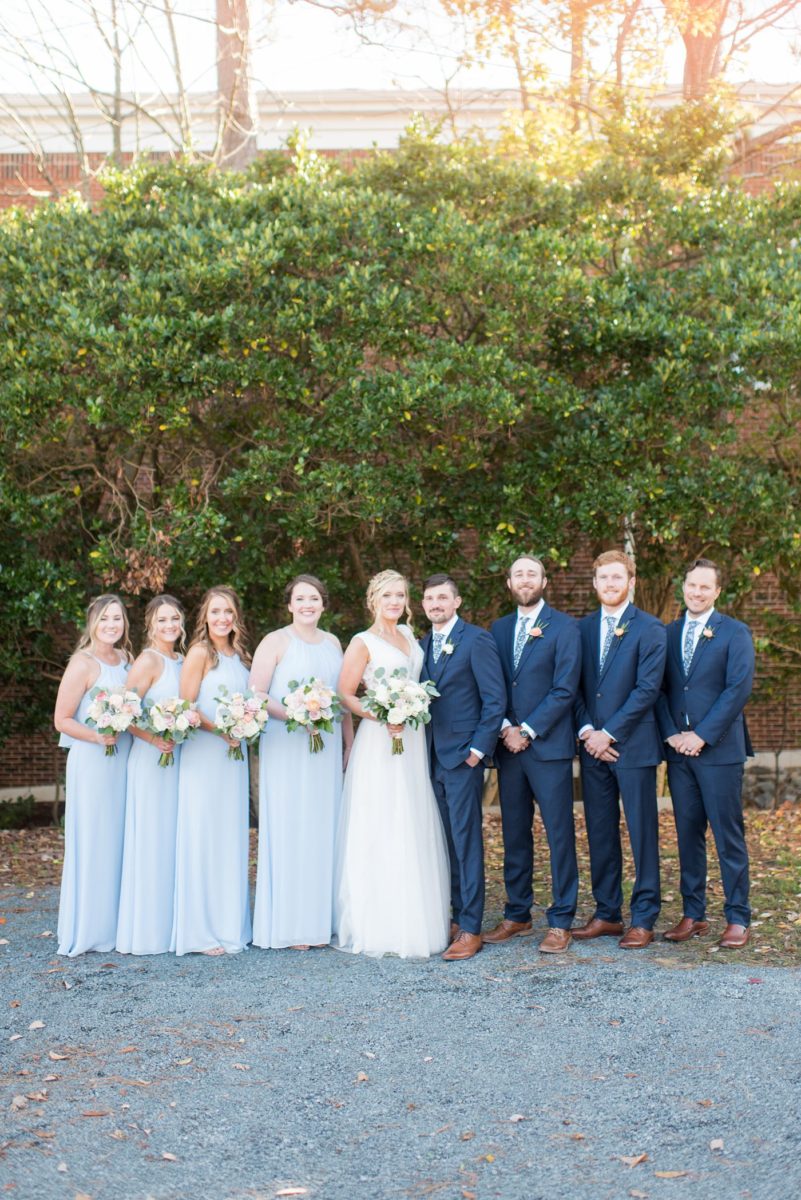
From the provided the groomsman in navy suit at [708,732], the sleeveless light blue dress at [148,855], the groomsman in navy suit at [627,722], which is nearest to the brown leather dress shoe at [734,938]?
the groomsman in navy suit at [708,732]

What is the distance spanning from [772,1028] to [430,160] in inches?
356

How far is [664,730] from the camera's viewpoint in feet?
24.5

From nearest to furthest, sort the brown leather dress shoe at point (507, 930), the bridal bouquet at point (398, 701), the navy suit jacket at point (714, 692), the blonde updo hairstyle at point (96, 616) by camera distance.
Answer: the bridal bouquet at point (398, 701)
the navy suit jacket at point (714, 692)
the brown leather dress shoe at point (507, 930)
the blonde updo hairstyle at point (96, 616)

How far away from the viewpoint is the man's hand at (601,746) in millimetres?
7281

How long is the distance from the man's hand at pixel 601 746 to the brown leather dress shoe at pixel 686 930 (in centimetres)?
119

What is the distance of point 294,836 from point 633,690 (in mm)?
2313

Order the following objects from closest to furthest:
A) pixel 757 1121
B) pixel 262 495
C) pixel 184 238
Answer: pixel 757 1121 < pixel 184 238 < pixel 262 495

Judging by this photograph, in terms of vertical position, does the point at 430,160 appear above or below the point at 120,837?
above

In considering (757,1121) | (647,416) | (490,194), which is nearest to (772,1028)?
(757,1121)

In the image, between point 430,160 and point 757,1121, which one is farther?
point 430,160

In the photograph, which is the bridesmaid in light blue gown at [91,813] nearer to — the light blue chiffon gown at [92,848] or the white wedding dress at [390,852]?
the light blue chiffon gown at [92,848]

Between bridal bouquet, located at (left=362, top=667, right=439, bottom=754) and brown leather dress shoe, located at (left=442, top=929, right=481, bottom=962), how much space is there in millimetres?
1349

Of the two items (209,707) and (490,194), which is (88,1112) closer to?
(209,707)

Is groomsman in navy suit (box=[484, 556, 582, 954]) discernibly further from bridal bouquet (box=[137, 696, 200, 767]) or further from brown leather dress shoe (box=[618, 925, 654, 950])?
bridal bouquet (box=[137, 696, 200, 767])
